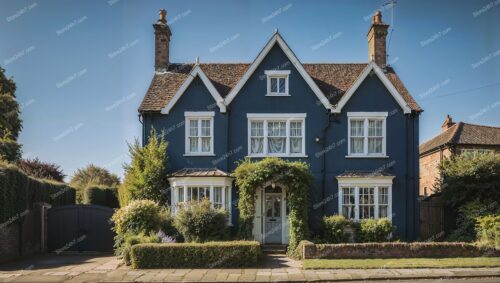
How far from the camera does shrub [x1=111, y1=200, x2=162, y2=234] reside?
60.0ft

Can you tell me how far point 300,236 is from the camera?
61.6 ft

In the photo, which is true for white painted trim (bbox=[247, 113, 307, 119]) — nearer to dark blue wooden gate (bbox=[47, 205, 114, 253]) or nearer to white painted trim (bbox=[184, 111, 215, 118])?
white painted trim (bbox=[184, 111, 215, 118])

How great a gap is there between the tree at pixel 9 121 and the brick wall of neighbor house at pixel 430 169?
30008mm

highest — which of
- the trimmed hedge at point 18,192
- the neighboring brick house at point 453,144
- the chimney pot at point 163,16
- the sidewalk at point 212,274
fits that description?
the chimney pot at point 163,16

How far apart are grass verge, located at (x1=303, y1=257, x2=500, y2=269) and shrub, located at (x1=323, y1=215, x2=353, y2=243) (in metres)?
3.45

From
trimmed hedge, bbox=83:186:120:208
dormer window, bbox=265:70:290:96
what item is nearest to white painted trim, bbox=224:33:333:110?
dormer window, bbox=265:70:290:96

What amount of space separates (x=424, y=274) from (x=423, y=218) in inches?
377

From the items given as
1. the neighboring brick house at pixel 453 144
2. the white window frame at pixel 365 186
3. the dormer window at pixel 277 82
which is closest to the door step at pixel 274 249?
the white window frame at pixel 365 186

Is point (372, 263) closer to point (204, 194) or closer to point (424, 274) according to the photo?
point (424, 274)

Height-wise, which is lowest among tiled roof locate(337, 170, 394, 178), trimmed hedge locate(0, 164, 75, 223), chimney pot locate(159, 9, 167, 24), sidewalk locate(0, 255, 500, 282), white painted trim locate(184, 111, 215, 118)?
sidewalk locate(0, 255, 500, 282)

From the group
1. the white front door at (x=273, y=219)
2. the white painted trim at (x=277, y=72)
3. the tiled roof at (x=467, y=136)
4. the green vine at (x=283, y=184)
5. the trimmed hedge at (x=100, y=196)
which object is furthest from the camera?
the tiled roof at (x=467, y=136)

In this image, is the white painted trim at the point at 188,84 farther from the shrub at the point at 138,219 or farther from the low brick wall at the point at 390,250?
the low brick wall at the point at 390,250

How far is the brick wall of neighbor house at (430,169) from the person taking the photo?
103ft


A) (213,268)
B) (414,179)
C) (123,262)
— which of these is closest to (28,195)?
(123,262)
